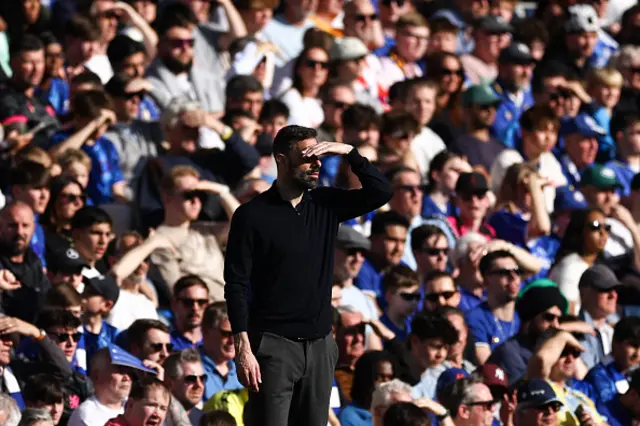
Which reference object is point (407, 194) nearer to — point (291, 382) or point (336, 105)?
point (336, 105)

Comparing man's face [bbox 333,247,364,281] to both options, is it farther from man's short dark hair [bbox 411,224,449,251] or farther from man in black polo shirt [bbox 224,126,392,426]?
man in black polo shirt [bbox 224,126,392,426]

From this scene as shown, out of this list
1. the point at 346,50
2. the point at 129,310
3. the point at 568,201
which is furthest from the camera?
the point at 346,50

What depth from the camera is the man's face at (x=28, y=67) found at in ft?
44.4

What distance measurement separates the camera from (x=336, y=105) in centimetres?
1470

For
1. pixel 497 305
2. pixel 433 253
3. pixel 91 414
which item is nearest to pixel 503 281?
pixel 497 305

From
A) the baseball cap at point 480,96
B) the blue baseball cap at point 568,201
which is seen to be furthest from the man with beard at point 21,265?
the baseball cap at point 480,96

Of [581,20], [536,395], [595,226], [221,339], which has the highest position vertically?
[221,339]

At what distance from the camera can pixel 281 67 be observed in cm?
1562

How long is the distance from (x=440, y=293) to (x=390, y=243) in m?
0.76

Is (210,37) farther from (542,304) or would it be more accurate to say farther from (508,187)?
(542,304)

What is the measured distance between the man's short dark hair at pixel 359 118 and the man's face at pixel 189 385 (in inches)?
161

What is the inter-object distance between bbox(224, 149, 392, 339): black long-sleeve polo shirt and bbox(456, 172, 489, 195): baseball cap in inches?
238

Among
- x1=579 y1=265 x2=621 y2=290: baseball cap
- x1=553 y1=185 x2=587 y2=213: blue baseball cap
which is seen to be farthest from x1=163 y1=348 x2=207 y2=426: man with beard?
x1=553 y1=185 x2=587 y2=213: blue baseball cap

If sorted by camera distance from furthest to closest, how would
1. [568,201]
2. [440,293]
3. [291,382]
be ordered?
[568,201]
[440,293]
[291,382]
